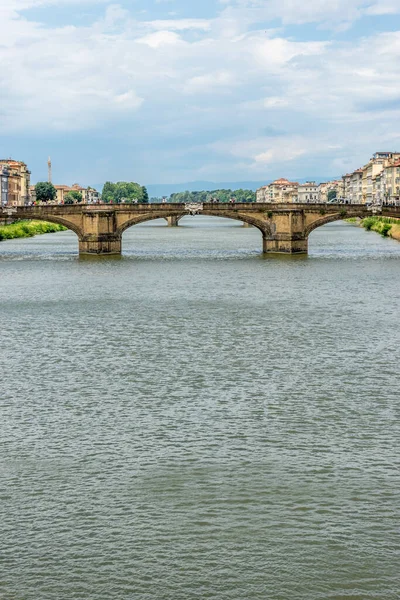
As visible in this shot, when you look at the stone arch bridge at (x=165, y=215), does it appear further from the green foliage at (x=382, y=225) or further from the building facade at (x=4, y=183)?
the building facade at (x=4, y=183)

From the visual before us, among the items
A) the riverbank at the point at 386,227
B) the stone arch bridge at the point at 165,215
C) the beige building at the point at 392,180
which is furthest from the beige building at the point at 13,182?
the stone arch bridge at the point at 165,215

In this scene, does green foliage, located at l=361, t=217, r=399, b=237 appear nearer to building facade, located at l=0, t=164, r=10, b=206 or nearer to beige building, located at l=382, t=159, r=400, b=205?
beige building, located at l=382, t=159, r=400, b=205

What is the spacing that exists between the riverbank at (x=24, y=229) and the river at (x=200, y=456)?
72812 millimetres

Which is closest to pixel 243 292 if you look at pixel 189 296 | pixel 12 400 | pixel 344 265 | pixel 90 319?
pixel 189 296

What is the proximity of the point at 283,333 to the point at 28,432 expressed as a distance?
16224 millimetres

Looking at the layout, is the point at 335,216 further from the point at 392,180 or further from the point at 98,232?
the point at 392,180

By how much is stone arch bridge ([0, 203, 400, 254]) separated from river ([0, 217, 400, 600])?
3576cm

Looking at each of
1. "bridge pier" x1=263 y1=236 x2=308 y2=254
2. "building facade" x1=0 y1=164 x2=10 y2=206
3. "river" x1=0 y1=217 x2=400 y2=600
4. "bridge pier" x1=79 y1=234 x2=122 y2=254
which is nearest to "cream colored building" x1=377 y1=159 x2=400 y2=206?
"building facade" x1=0 y1=164 x2=10 y2=206

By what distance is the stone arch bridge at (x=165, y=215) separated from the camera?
77.4 meters

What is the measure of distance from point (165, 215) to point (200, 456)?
5845 cm

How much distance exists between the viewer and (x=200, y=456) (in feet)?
66.5

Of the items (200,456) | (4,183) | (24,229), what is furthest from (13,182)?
(200,456)

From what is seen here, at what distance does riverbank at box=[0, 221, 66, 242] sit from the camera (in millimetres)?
112938

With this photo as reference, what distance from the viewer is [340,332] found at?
119ft
